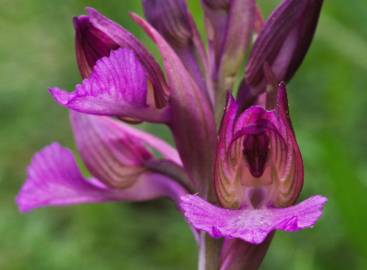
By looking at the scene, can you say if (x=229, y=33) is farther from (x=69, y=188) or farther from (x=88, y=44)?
(x=69, y=188)

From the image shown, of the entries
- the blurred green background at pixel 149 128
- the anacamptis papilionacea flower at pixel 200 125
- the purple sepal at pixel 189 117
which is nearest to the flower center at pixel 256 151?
the anacamptis papilionacea flower at pixel 200 125

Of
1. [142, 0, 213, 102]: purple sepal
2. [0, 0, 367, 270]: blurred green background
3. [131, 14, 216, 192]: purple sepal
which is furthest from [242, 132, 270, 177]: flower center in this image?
[0, 0, 367, 270]: blurred green background

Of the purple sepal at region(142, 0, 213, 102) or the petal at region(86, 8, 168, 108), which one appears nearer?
the petal at region(86, 8, 168, 108)

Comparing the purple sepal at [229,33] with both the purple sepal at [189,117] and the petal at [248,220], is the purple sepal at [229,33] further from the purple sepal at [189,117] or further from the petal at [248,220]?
the petal at [248,220]

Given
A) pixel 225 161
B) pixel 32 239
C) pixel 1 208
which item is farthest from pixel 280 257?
pixel 225 161

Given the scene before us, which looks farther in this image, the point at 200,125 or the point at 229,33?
the point at 229,33

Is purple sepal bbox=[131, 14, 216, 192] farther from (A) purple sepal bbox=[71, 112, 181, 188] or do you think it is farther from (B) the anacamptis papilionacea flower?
(A) purple sepal bbox=[71, 112, 181, 188]

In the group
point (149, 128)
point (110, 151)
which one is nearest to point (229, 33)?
point (110, 151)
